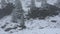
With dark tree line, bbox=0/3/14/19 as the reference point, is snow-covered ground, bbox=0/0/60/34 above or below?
below

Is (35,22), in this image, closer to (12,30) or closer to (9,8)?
(12,30)

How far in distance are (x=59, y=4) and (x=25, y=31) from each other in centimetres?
801

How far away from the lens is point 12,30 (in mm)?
14047

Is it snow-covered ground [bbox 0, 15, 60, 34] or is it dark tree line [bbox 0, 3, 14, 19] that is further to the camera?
dark tree line [bbox 0, 3, 14, 19]

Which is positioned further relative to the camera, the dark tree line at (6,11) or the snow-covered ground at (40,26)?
the dark tree line at (6,11)

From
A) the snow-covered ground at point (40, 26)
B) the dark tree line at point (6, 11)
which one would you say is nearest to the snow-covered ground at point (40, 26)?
the snow-covered ground at point (40, 26)

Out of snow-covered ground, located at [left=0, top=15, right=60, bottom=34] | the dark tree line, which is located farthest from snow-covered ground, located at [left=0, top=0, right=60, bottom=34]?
the dark tree line

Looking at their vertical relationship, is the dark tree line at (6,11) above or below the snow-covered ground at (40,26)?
above

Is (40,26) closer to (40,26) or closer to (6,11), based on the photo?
(40,26)

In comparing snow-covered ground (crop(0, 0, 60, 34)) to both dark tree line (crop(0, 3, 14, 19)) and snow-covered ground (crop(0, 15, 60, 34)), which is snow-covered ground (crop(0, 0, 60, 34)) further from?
dark tree line (crop(0, 3, 14, 19))

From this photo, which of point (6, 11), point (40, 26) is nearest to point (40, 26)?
point (40, 26)

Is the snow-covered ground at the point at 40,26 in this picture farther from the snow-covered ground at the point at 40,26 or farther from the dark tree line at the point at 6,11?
the dark tree line at the point at 6,11

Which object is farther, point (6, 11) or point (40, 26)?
point (6, 11)

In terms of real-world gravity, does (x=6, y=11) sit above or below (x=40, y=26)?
above
